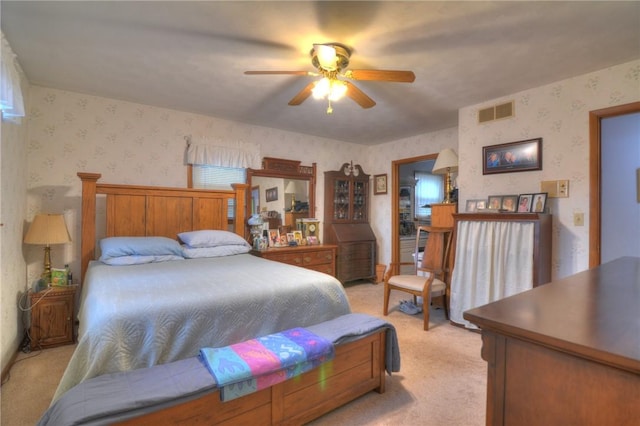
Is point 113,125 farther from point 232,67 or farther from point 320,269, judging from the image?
point 320,269

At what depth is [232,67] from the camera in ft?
8.30

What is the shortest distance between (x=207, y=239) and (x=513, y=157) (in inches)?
127

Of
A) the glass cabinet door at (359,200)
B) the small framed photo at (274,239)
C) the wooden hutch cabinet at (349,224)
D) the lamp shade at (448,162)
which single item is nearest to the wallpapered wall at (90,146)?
the small framed photo at (274,239)

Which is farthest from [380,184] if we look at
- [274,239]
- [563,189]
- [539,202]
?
[563,189]

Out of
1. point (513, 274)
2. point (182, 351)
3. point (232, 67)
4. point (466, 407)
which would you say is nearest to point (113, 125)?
point (232, 67)

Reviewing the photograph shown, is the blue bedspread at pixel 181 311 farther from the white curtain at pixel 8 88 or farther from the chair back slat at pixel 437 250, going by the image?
the chair back slat at pixel 437 250

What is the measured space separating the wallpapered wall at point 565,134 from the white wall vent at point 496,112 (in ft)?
0.15

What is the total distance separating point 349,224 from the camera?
5.13 m

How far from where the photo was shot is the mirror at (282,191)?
4266 mm

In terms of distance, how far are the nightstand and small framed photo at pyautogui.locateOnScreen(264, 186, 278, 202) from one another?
237cm

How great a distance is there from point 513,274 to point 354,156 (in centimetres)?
320

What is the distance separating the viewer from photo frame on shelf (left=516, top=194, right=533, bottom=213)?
9.61 feet

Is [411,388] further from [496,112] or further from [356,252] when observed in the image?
[356,252]

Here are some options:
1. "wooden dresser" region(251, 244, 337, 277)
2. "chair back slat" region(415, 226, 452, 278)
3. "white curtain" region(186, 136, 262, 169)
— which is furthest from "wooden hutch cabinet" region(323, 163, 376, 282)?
"chair back slat" region(415, 226, 452, 278)
